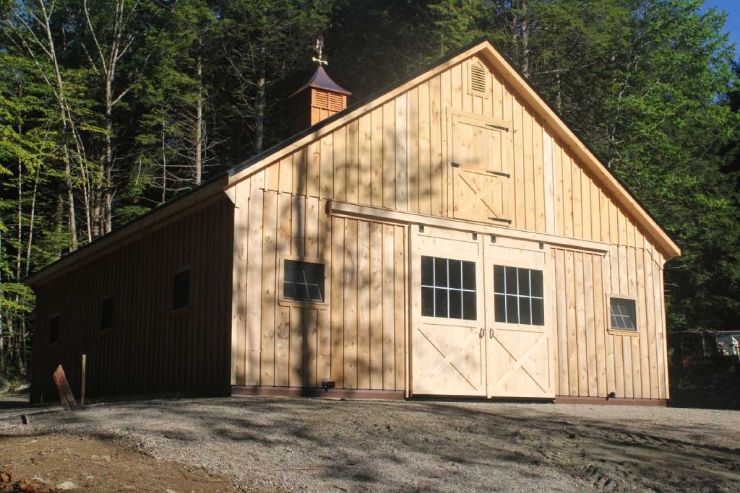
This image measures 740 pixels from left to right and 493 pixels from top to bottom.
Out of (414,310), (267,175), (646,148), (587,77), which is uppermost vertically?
(587,77)

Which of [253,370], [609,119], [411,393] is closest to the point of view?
[253,370]

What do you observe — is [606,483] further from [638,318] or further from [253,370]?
[638,318]

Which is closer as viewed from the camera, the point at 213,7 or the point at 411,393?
the point at 411,393

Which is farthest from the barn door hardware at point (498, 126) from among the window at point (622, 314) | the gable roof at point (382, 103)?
the window at point (622, 314)

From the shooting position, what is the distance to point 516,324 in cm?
1523

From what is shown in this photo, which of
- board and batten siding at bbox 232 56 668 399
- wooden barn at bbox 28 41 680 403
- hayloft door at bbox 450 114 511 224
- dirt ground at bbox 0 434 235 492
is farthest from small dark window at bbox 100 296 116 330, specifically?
dirt ground at bbox 0 434 235 492

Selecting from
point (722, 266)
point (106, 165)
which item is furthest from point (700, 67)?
point (106, 165)

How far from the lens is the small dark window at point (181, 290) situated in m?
14.1

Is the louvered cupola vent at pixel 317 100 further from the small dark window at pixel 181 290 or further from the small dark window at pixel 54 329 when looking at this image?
the small dark window at pixel 54 329

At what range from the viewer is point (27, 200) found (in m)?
32.3

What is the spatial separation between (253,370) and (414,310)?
112 inches

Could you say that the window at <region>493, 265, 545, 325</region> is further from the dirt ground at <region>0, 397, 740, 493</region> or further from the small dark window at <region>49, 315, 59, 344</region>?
the small dark window at <region>49, 315, 59, 344</region>

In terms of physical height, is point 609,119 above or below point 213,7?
below

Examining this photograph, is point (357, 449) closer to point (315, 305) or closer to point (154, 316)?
point (315, 305)
